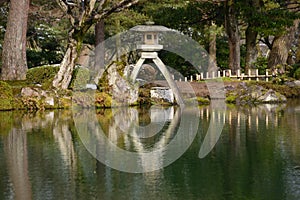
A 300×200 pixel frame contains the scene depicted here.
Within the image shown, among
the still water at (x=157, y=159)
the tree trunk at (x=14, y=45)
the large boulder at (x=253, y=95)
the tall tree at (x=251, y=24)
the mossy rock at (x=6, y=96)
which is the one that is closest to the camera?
the still water at (x=157, y=159)

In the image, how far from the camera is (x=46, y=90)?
21562 mm

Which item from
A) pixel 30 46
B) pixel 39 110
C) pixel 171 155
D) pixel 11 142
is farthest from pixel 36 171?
pixel 30 46

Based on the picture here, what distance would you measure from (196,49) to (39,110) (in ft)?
47.1

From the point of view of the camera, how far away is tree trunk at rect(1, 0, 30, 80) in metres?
23.1

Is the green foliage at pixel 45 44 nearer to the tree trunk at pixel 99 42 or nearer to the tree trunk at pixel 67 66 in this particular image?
the tree trunk at pixel 99 42

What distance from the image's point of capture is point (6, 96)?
69.3 feet

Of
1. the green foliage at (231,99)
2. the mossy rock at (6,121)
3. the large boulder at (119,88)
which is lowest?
the mossy rock at (6,121)

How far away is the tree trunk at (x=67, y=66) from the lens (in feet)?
71.9

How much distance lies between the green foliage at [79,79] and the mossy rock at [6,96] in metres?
2.62

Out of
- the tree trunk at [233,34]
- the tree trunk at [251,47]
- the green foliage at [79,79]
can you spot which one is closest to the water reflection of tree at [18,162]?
the green foliage at [79,79]

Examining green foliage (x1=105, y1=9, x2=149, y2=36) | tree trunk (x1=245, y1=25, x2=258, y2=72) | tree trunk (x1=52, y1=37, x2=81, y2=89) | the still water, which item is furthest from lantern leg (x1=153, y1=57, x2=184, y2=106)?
tree trunk (x1=245, y1=25, x2=258, y2=72)

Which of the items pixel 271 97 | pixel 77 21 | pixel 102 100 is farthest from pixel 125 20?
pixel 271 97

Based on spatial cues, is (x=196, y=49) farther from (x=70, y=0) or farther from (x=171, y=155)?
(x=171, y=155)

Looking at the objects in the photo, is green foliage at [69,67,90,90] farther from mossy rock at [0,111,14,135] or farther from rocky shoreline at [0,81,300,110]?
mossy rock at [0,111,14,135]
